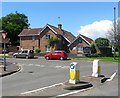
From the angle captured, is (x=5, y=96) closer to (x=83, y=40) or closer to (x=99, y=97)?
(x=99, y=97)

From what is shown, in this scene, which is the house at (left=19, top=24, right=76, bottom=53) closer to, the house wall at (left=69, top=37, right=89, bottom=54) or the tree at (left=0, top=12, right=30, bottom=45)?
the house wall at (left=69, top=37, right=89, bottom=54)

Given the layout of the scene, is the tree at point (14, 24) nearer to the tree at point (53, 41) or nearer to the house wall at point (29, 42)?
the house wall at point (29, 42)

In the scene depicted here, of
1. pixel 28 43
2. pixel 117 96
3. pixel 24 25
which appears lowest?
pixel 117 96

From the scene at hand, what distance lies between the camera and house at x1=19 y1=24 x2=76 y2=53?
64500 millimetres

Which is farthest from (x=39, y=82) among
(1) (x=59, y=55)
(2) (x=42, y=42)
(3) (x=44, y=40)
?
(2) (x=42, y=42)

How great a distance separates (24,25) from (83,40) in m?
36.7

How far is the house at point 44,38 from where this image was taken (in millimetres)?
64500

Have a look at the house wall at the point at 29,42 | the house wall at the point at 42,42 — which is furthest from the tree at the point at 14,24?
the house wall at the point at 42,42

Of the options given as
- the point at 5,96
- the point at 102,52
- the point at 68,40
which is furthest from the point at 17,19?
the point at 5,96

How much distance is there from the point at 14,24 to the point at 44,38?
87.4ft

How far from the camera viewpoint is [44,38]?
6562 centimetres

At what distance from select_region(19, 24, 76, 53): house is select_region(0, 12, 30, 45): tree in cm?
1834

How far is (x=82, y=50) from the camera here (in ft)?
206

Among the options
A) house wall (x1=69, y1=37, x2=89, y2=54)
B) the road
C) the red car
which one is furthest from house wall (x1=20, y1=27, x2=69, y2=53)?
the road
